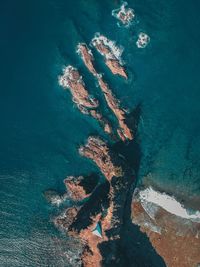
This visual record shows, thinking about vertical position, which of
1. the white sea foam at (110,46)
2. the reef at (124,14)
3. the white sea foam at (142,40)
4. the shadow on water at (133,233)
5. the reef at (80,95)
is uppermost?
the reef at (124,14)

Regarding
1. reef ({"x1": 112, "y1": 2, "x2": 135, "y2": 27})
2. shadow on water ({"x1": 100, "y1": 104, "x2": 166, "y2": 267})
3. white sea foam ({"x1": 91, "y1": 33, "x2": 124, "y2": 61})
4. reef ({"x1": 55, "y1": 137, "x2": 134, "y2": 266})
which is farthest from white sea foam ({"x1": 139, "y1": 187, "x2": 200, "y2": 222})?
reef ({"x1": 112, "y1": 2, "x2": 135, "y2": 27})

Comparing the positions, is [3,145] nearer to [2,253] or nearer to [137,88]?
[2,253]

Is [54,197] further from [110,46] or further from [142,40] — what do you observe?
[142,40]

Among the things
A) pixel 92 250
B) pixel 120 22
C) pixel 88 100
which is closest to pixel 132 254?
pixel 92 250

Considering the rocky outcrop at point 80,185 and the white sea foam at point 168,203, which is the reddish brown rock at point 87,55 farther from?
the white sea foam at point 168,203

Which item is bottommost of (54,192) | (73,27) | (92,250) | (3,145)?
(92,250)

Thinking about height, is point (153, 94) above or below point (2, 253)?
above

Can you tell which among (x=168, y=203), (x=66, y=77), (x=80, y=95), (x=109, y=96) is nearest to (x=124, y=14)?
(x=109, y=96)

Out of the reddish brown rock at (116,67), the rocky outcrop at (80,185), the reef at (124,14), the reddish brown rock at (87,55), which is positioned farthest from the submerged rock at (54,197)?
the reef at (124,14)
